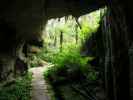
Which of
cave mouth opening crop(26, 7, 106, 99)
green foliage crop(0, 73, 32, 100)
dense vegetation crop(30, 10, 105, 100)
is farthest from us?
cave mouth opening crop(26, 7, 106, 99)

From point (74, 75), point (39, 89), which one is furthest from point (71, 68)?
point (39, 89)

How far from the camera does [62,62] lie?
17.0 meters

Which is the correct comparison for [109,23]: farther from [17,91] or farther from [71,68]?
[17,91]

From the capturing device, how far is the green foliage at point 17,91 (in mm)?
12438

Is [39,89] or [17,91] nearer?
[17,91]

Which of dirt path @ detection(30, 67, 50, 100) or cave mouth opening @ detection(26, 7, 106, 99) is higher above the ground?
cave mouth opening @ detection(26, 7, 106, 99)

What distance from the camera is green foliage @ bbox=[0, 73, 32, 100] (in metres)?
12.4

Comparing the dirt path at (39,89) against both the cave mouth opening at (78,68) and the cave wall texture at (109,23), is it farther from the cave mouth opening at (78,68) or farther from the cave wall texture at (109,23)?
the cave wall texture at (109,23)

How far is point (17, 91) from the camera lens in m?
13.7

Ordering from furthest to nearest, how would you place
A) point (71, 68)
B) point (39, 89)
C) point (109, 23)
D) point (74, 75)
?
point (71, 68)
point (74, 75)
point (39, 89)
point (109, 23)

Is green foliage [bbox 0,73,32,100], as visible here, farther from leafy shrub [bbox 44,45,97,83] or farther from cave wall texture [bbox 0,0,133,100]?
leafy shrub [bbox 44,45,97,83]

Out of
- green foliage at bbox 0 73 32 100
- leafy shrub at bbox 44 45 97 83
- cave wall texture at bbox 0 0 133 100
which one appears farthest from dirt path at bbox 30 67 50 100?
cave wall texture at bbox 0 0 133 100

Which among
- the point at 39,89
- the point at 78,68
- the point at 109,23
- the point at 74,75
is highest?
the point at 109,23

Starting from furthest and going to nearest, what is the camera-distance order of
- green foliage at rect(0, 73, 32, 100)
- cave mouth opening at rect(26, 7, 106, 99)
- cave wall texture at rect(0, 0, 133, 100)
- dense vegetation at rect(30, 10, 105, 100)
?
cave mouth opening at rect(26, 7, 106, 99)
dense vegetation at rect(30, 10, 105, 100)
green foliage at rect(0, 73, 32, 100)
cave wall texture at rect(0, 0, 133, 100)
